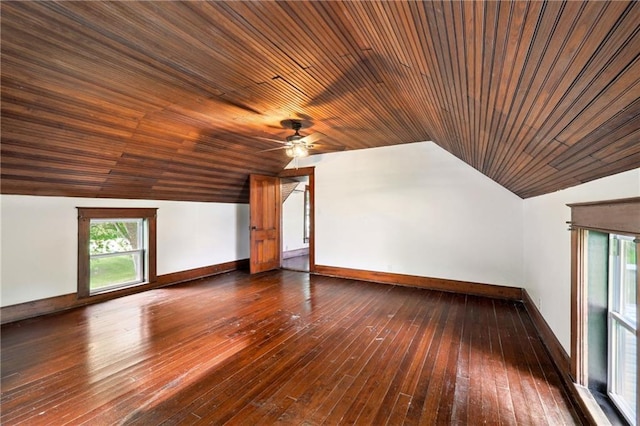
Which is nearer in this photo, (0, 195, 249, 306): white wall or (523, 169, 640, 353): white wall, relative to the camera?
(523, 169, 640, 353): white wall

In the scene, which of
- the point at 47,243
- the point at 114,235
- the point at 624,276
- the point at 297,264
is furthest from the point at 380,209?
the point at 47,243

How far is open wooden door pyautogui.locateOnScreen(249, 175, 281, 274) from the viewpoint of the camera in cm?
578

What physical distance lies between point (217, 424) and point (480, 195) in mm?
4443

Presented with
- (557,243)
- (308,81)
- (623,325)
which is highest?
(308,81)

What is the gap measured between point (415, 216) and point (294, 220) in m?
4.36

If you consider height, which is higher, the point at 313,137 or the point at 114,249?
the point at 313,137

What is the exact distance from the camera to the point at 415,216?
4.90m

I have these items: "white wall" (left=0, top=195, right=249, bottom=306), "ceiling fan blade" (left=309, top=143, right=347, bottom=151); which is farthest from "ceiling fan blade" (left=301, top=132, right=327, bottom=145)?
"white wall" (left=0, top=195, right=249, bottom=306)

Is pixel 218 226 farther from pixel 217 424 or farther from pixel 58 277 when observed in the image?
pixel 217 424

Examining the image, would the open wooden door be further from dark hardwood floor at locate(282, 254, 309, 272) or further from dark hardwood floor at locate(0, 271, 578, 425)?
dark hardwood floor at locate(0, 271, 578, 425)

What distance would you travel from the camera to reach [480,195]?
4.38 meters

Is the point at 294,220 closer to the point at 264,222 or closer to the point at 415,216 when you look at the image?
the point at 264,222

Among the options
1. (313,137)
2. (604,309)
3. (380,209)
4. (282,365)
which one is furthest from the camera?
(380,209)

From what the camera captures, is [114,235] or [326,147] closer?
[114,235]
